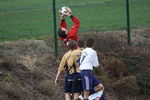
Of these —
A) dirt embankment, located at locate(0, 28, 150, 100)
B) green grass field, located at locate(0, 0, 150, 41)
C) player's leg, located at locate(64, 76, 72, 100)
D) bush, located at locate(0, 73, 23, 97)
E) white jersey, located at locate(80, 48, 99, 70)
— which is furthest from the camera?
green grass field, located at locate(0, 0, 150, 41)

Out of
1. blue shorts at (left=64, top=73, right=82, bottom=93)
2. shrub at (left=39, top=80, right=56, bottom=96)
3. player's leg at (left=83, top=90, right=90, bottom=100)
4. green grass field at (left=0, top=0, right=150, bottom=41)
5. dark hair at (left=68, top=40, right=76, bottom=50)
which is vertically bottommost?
shrub at (left=39, top=80, right=56, bottom=96)

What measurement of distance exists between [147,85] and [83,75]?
12.9ft

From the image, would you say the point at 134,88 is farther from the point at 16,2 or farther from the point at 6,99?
the point at 16,2

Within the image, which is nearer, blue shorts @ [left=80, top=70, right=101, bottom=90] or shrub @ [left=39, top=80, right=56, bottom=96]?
blue shorts @ [left=80, top=70, right=101, bottom=90]

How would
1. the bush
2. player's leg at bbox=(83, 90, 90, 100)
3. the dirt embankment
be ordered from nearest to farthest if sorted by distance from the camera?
player's leg at bbox=(83, 90, 90, 100)
the bush
the dirt embankment

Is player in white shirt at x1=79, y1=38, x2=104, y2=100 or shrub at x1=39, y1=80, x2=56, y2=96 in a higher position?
player in white shirt at x1=79, y1=38, x2=104, y2=100

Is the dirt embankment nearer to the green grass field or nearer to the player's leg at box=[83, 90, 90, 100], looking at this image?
the green grass field

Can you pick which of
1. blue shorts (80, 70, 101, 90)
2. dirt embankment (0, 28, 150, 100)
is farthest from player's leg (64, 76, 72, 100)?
dirt embankment (0, 28, 150, 100)

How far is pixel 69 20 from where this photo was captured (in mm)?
20344

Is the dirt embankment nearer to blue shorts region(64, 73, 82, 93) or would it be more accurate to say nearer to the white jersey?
blue shorts region(64, 73, 82, 93)

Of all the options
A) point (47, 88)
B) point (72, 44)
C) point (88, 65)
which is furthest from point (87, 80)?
point (47, 88)

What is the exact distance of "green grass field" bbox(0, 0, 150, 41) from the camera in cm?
1703

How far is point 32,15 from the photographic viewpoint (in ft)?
64.7

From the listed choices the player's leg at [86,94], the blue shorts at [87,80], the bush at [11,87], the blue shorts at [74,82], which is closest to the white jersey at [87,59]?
the blue shorts at [87,80]
